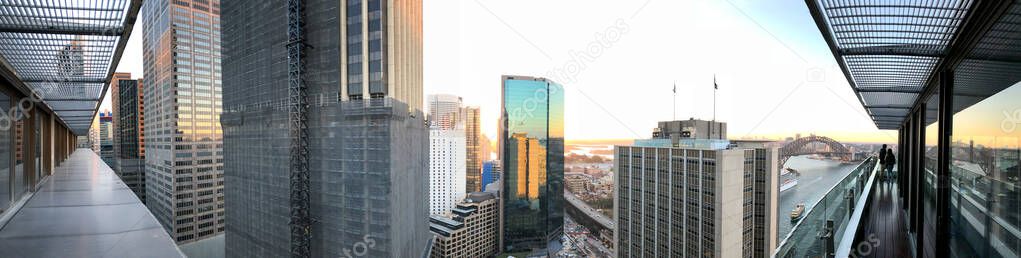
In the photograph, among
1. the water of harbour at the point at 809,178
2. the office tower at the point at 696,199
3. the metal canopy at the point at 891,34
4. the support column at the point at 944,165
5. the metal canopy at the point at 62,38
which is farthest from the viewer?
the office tower at the point at 696,199

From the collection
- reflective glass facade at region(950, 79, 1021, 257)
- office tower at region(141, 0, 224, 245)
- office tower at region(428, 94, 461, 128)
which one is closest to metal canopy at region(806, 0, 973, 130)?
reflective glass facade at region(950, 79, 1021, 257)

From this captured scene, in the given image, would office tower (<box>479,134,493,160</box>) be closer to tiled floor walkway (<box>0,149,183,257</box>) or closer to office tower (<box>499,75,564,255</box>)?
office tower (<box>499,75,564,255</box>)

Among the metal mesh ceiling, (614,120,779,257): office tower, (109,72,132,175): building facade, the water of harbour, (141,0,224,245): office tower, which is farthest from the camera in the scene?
(109,72,132,175): building facade

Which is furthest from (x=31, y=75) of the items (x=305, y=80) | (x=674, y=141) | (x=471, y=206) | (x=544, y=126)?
(x=544, y=126)

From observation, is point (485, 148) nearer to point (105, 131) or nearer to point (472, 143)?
point (472, 143)

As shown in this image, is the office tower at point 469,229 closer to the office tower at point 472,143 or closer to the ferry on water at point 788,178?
the office tower at point 472,143

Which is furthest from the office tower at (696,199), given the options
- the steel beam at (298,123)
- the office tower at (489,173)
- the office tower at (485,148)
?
the office tower at (489,173)
